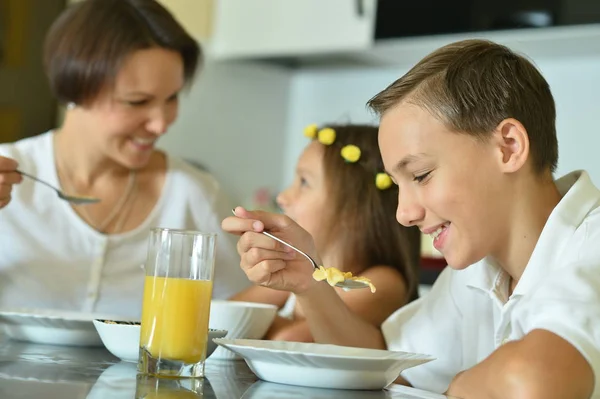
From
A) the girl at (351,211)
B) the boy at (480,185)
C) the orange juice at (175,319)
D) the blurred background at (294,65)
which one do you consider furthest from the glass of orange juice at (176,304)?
the blurred background at (294,65)

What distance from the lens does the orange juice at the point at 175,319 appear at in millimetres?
1014

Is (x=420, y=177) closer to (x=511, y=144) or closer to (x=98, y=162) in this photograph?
(x=511, y=144)

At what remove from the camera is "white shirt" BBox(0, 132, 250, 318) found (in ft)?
6.42

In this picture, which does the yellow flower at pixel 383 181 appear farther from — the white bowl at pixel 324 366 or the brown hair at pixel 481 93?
the white bowl at pixel 324 366

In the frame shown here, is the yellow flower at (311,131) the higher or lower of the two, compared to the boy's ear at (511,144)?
lower

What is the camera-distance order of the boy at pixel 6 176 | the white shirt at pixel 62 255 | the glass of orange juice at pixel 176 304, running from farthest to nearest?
1. the white shirt at pixel 62 255
2. the boy at pixel 6 176
3. the glass of orange juice at pixel 176 304

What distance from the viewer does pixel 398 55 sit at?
3.02 metres

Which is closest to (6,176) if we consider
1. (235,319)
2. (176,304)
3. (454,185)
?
(235,319)

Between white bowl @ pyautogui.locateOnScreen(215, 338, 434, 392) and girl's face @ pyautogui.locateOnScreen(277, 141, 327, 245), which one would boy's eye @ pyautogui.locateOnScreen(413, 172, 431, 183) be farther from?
girl's face @ pyautogui.locateOnScreen(277, 141, 327, 245)

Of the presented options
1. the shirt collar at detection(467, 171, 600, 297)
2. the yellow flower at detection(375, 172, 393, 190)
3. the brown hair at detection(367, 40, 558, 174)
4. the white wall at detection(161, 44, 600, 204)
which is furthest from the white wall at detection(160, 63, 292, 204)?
the shirt collar at detection(467, 171, 600, 297)

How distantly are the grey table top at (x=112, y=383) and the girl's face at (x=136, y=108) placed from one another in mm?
865

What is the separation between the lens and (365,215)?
68.9 inches

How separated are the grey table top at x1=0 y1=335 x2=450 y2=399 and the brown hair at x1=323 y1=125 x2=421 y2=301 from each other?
23.1 inches

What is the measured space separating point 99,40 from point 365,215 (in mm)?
709
